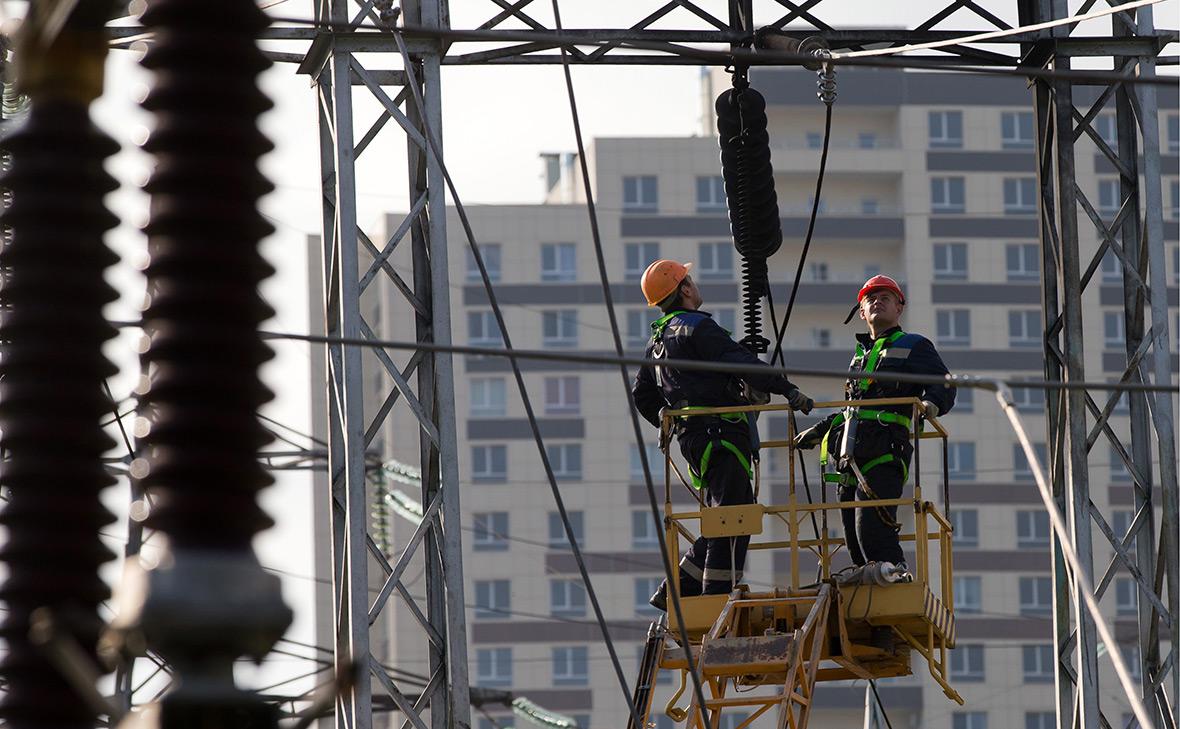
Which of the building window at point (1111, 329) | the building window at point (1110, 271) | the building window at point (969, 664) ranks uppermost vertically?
the building window at point (1110, 271)

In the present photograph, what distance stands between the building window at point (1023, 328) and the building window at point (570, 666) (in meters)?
19.6

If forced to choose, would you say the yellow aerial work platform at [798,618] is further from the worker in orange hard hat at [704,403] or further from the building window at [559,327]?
the building window at [559,327]

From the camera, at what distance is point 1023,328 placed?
261 ft

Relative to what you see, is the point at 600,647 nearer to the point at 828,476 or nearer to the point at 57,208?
the point at 828,476

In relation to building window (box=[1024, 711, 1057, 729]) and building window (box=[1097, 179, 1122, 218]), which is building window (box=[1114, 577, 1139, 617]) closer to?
building window (box=[1024, 711, 1057, 729])

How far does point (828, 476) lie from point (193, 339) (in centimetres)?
710

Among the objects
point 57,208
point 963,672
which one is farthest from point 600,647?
point 57,208

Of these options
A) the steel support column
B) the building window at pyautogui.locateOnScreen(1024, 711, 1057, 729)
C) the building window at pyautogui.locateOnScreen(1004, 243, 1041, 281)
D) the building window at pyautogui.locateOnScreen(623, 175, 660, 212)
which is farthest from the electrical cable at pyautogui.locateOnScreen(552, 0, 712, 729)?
the building window at pyautogui.locateOnScreen(1004, 243, 1041, 281)

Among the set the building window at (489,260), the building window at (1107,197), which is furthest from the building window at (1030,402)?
the building window at (489,260)

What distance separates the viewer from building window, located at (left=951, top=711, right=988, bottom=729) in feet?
240

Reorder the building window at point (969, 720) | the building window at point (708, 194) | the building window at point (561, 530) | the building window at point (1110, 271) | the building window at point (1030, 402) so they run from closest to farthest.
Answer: the building window at point (969, 720) → the building window at point (1030, 402) → the building window at point (561, 530) → the building window at point (1110, 271) → the building window at point (708, 194)

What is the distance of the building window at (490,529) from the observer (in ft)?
253

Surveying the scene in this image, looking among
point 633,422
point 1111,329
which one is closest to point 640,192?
point 1111,329

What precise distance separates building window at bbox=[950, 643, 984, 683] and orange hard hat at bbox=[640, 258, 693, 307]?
2564 inches
